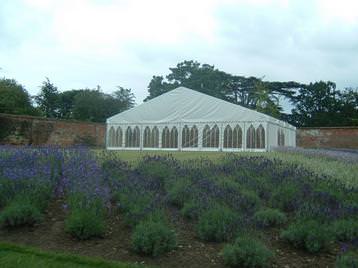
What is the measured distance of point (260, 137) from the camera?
19.9 metres

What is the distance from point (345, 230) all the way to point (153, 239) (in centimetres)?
236

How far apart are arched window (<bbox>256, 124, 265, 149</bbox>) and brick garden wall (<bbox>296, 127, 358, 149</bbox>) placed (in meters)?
9.94

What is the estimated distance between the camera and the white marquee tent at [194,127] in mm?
20359

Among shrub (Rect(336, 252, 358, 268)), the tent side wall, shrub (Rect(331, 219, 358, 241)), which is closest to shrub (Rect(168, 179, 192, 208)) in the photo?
shrub (Rect(331, 219, 358, 241))

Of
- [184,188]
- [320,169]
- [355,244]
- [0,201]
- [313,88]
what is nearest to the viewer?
[355,244]

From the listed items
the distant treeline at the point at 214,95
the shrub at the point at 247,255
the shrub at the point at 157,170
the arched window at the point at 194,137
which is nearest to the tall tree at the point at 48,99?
the distant treeline at the point at 214,95

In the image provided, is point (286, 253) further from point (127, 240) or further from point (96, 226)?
point (96, 226)

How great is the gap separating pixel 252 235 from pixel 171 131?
17945mm

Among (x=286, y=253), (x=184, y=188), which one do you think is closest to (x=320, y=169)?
(x=184, y=188)

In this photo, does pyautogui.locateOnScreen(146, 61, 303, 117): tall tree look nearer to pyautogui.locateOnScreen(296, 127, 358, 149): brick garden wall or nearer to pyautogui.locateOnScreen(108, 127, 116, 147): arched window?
pyautogui.locateOnScreen(296, 127, 358, 149): brick garden wall

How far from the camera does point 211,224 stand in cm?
478

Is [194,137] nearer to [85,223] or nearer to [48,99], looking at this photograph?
[85,223]

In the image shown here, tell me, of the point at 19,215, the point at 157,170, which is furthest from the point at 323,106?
the point at 19,215

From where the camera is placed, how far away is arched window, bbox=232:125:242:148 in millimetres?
20641
